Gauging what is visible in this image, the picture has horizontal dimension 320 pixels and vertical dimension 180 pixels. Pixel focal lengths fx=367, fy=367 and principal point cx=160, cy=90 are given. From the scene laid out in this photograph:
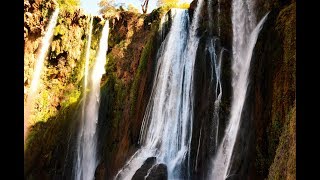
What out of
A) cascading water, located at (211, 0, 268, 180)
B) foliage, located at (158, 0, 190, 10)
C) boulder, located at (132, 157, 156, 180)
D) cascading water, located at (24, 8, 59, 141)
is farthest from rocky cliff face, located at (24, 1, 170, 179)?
cascading water, located at (211, 0, 268, 180)

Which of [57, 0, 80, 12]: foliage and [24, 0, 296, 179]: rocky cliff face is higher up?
[57, 0, 80, 12]: foliage

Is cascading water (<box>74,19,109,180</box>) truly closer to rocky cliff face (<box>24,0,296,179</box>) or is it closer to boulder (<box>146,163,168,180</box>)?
rocky cliff face (<box>24,0,296,179</box>)

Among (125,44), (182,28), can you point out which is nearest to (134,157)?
(182,28)

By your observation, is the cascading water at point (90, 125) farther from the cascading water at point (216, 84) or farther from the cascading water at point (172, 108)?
the cascading water at point (216, 84)

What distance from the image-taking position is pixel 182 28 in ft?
59.7

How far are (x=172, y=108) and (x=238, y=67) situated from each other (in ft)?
13.5

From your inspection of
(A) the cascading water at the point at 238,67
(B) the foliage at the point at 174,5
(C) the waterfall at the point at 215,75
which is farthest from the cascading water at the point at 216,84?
(B) the foliage at the point at 174,5

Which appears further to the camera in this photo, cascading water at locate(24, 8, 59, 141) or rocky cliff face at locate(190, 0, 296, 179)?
cascading water at locate(24, 8, 59, 141)

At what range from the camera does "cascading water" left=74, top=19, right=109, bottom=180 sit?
1948 cm

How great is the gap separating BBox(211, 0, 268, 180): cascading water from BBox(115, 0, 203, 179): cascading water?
79.6 inches
